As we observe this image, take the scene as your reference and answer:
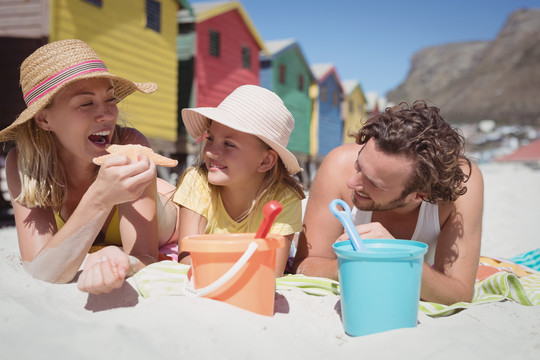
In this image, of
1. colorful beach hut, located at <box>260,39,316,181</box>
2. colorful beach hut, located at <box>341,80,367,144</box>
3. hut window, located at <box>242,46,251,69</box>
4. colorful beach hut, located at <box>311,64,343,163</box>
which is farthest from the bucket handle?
→ colorful beach hut, located at <box>341,80,367,144</box>

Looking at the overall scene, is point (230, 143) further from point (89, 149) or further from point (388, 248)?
point (388, 248)

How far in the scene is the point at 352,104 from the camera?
2178 centimetres

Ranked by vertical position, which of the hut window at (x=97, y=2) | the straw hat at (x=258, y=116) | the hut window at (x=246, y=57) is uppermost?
the hut window at (x=97, y=2)

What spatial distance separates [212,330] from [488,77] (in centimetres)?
9148

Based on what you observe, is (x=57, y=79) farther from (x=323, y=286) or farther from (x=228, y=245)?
(x=323, y=286)

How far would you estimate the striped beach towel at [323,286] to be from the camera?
84.7 inches

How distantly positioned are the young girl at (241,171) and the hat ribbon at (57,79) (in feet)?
2.03

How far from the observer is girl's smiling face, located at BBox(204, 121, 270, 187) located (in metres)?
2.60

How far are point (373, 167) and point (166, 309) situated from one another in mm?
1189

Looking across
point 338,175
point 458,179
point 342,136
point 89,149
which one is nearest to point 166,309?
point 89,149

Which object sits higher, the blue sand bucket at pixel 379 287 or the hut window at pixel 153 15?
the hut window at pixel 153 15

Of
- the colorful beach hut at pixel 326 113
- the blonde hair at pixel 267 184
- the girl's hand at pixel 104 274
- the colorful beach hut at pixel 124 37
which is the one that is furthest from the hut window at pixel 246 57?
the girl's hand at pixel 104 274

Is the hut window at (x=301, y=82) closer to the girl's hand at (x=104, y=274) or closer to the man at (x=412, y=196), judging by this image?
the man at (x=412, y=196)

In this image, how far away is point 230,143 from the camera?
2627 millimetres
